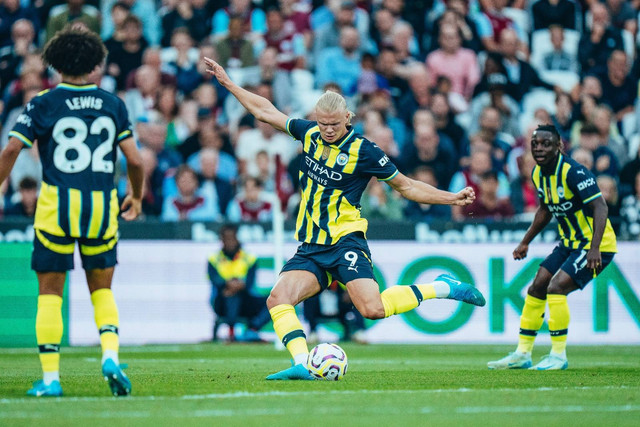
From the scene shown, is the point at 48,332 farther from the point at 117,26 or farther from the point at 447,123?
the point at 117,26

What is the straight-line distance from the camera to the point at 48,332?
717 cm

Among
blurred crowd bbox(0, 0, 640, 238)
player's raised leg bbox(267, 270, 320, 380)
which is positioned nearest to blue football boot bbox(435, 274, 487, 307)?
player's raised leg bbox(267, 270, 320, 380)

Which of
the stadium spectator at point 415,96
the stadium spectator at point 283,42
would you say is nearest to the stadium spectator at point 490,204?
the stadium spectator at point 415,96

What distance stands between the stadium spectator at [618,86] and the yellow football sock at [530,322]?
26.9 feet

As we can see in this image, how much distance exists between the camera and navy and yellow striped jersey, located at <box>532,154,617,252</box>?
34.0ft

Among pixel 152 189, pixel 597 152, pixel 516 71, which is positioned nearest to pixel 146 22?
pixel 152 189

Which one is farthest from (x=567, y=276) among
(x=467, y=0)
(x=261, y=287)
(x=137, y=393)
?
(x=467, y=0)

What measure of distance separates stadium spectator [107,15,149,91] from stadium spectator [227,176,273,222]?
345cm

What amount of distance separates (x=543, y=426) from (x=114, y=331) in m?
2.89

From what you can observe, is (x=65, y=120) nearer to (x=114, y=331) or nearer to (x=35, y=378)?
(x=114, y=331)

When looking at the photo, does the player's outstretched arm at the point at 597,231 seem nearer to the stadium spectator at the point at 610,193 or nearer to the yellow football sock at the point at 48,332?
the yellow football sock at the point at 48,332

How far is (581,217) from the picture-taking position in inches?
418

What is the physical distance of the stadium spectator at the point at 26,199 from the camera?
15844 millimetres

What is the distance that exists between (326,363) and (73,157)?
8.21 ft
